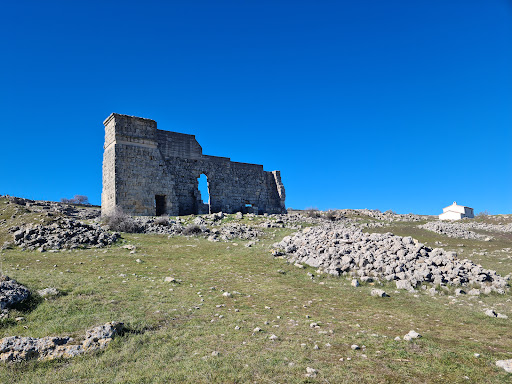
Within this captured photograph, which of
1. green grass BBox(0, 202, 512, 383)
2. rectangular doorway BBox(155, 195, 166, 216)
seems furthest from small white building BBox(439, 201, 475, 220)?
green grass BBox(0, 202, 512, 383)

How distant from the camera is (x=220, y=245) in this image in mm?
15312

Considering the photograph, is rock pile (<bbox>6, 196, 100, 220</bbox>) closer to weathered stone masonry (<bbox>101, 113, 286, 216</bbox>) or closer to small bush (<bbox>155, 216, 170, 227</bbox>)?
weathered stone masonry (<bbox>101, 113, 286, 216</bbox>)

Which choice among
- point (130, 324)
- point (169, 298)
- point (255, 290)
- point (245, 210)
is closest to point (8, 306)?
point (130, 324)

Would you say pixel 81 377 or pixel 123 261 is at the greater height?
pixel 123 261

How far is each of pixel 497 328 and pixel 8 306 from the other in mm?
8582

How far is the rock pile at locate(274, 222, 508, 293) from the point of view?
938 cm

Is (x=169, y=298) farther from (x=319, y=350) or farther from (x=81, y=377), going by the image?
(x=319, y=350)

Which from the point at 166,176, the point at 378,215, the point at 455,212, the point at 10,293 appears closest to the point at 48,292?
the point at 10,293

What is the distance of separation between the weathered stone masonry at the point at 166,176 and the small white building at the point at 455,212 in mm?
23356

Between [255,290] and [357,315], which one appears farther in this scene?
[255,290]

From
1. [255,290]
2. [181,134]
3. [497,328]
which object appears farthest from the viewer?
[181,134]

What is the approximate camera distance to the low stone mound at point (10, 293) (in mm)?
6035

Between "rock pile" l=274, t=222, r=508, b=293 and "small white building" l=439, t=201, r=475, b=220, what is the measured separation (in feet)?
111

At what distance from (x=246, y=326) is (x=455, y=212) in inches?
1714
